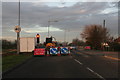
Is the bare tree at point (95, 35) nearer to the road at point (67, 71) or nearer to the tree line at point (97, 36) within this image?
the tree line at point (97, 36)

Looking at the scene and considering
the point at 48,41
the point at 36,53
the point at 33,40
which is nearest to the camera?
the point at 36,53

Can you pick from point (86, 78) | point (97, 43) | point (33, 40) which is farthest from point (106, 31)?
point (86, 78)

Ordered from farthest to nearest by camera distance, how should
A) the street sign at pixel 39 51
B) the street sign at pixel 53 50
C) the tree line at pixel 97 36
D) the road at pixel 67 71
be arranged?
the tree line at pixel 97 36 → the street sign at pixel 53 50 → the street sign at pixel 39 51 → the road at pixel 67 71

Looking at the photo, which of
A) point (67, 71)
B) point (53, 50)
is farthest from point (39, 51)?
point (67, 71)

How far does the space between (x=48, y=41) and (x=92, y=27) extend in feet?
133

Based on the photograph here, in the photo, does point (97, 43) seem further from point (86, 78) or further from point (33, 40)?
point (86, 78)

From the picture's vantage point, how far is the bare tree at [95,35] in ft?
220

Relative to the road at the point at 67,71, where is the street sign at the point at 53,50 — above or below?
above

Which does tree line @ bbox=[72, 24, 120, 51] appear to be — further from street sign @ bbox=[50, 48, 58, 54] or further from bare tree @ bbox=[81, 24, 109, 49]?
street sign @ bbox=[50, 48, 58, 54]

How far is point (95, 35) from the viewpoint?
68500 mm

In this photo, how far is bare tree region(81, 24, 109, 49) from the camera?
2638 inches

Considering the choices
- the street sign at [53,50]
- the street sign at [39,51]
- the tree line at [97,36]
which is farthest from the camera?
the tree line at [97,36]

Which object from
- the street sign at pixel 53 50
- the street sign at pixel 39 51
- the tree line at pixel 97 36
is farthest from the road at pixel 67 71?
the tree line at pixel 97 36

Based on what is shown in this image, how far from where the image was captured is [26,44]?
1275 inches
